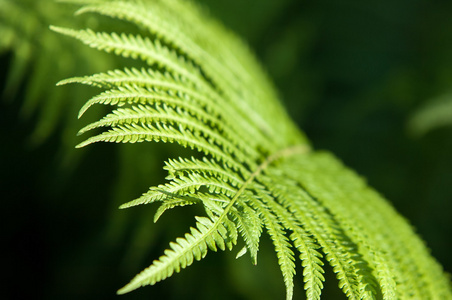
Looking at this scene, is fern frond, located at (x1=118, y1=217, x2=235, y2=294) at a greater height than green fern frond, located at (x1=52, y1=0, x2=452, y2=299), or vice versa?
green fern frond, located at (x1=52, y1=0, x2=452, y2=299)

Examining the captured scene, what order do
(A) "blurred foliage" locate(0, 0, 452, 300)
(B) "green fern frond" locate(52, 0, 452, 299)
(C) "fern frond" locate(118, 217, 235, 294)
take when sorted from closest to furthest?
(C) "fern frond" locate(118, 217, 235, 294)
(B) "green fern frond" locate(52, 0, 452, 299)
(A) "blurred foliage" locate(0, 0, 452, 300)

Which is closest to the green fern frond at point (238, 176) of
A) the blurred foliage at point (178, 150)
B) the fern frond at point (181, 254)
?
the fern frond at point (181, 254)

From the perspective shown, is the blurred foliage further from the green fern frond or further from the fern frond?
the fern frond

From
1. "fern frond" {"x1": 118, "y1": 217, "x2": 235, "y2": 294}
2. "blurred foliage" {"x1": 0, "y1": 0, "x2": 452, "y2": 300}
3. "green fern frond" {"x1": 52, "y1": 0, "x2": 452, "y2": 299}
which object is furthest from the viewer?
"blurred foliage" {"x1": 0, "y1": 0, "x2": 452, "y2": 300}

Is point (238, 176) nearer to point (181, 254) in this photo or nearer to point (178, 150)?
point (181, 254)

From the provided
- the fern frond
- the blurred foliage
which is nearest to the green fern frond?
the fern frond

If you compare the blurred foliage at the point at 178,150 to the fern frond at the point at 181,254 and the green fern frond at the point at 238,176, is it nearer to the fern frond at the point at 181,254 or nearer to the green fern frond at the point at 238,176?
the green fern frond at the point at 238,176

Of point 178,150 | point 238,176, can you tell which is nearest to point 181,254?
point 238,176
